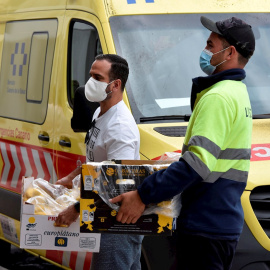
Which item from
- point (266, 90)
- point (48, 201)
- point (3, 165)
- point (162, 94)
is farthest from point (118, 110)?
point (3, 165)

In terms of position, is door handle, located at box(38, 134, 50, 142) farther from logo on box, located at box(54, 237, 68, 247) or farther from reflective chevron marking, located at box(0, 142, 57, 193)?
logo on box, located at box(54, 237, 68, 247)

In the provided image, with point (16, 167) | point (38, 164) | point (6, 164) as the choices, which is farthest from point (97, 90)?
point (6, 164)

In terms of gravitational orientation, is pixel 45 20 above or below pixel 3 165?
above

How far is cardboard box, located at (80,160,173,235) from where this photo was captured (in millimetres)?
3922

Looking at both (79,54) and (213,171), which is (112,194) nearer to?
(213,171)

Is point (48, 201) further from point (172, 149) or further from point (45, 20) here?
point (45, 20)

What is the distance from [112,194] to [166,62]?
2.44 meters

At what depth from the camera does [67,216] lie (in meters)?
4.39

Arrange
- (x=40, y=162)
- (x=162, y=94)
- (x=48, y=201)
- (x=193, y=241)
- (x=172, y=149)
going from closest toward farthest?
(x=193, y=241) → (x=48, y=201) → (x=172, y=149) → (x=162, y=94) → (x=40, y=162)

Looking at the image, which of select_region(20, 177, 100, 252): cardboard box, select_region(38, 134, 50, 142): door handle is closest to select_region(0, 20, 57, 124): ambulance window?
select_region(38, 134, 50, 142): door handle

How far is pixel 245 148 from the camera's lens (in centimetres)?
384

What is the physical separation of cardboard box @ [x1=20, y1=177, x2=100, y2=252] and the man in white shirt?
197mm

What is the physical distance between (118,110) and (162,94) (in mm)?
1347

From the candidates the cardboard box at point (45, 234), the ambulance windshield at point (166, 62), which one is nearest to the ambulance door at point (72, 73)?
the ambulance windshield at point (166, 62)
